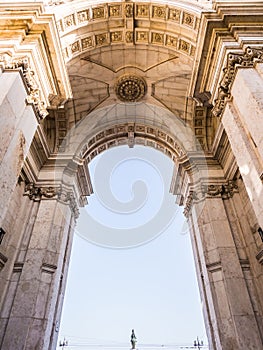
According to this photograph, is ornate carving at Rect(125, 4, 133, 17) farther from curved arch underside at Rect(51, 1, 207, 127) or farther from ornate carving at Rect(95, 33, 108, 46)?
ornate carving at Rect(95, 33, 108, 46)

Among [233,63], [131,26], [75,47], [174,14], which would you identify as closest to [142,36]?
[131,26]

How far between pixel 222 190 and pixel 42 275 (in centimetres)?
656

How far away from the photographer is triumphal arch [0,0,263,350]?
18.3ft

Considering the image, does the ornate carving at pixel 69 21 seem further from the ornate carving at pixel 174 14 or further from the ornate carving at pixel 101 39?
the ornate carving at pixel 174 14

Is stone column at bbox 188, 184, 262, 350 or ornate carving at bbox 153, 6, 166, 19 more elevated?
ornate carving at bbox 153, 6, 166, 19

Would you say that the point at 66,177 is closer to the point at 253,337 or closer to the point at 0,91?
the point at 0,91

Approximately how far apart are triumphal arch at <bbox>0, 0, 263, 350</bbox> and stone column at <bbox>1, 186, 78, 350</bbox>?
0.04m

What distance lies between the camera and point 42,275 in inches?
314

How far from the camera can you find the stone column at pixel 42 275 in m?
6.94

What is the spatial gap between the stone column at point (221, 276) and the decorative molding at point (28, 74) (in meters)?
6.27

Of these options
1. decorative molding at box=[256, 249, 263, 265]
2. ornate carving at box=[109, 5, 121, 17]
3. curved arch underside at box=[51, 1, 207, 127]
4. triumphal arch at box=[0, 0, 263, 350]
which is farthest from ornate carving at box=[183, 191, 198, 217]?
ornate carving at box=[109, 5, 121, 17]

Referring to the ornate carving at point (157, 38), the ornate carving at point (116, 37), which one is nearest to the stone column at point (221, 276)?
the ornate carving at point (157, 38)

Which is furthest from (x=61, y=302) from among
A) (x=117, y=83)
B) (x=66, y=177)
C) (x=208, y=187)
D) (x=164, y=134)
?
(x=117, y=83)

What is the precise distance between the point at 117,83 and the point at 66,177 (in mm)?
4702
